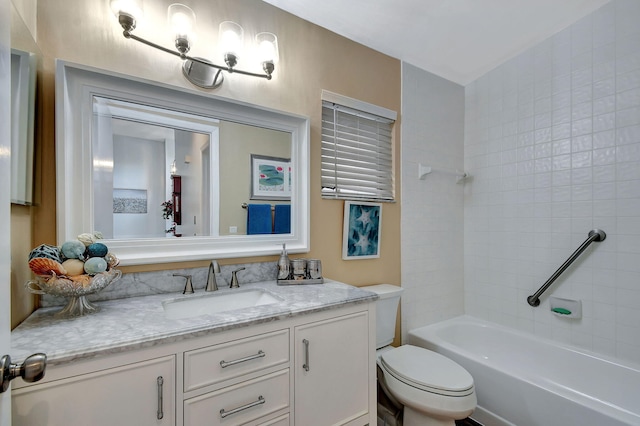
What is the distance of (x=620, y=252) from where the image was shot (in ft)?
5.73

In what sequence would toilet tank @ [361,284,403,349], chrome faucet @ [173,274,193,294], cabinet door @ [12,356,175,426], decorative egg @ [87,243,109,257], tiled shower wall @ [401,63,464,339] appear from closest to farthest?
cabinet door @ [12,356,175,426], decorative egg @ [87,243,109,257], chrome faucet @ [173,274,193,294], toilet tank @ [361,284,403,349], tiled shower wall @ [401,63,464,339]

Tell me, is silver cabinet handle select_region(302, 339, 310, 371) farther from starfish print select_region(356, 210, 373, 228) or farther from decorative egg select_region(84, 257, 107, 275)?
starfish print select_region(356, 210, 373, 228)

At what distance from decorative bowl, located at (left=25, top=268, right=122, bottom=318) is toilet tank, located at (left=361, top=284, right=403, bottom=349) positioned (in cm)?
138

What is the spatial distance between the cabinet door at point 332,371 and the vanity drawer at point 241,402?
8 centimetres

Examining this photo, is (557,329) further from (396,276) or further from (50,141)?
(50,141)

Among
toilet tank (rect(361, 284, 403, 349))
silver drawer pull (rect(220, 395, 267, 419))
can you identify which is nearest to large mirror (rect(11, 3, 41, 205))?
silver drawer pull (rect(220, 395, 267, 419))

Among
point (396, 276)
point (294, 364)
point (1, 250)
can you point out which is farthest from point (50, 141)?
point (396, 276)

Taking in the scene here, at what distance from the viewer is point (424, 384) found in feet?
4.70

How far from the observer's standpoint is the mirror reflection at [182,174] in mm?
1244

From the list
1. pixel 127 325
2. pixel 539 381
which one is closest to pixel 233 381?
pixel 127 325

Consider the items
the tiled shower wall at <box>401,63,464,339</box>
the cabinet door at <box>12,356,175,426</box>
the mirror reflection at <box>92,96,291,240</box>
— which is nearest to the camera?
the cabinet door at <box>12,356,175,426</box>

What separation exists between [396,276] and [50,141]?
6.60 feet

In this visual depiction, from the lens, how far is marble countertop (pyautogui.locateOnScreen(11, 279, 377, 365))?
2.56 ft

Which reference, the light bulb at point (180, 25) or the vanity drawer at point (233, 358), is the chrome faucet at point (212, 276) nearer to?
the vanity drawer at point (233, 358)
